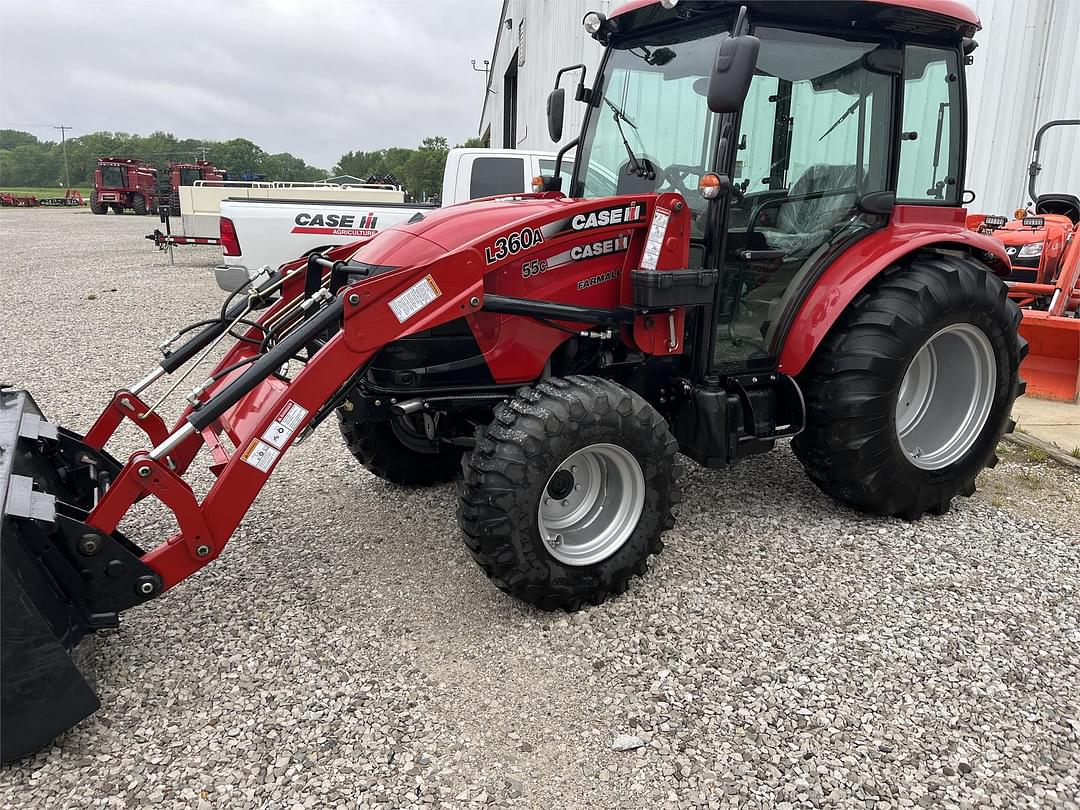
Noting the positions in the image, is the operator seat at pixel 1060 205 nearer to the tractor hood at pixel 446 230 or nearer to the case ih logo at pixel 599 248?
the case ih logo at pixel 599 248

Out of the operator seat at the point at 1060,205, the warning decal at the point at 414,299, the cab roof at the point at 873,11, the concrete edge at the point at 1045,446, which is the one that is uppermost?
the cab roof at the point at 873,11

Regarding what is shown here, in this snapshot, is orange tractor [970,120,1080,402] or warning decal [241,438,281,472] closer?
warning decal [241,438,281,472]

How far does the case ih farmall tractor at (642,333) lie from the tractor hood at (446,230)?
0.05 feet

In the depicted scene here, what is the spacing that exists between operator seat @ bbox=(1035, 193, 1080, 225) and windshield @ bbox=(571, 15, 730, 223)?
19.3ft

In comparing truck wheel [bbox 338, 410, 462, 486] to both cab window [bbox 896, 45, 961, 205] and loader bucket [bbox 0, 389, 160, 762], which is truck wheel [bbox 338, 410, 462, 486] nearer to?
loader bucket [bbox 0, 389, 160, 762]

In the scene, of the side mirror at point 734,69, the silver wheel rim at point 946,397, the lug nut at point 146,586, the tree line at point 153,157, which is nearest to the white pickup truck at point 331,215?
the silver wheel rim at point 946,397

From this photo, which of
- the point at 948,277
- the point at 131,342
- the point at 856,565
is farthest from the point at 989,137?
the point at 131,342

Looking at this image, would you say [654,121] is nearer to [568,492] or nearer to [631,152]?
[631,152]

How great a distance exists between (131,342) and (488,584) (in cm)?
707

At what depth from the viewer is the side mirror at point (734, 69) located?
9.11ft

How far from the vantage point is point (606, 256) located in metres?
3.38

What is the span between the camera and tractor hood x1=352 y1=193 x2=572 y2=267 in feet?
10.2

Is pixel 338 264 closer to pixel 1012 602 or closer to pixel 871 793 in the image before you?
pixel 871 793

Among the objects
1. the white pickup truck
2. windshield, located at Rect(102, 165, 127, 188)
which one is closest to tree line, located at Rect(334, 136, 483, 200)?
windshield, located at Rect(102, 165, 127, 188)
